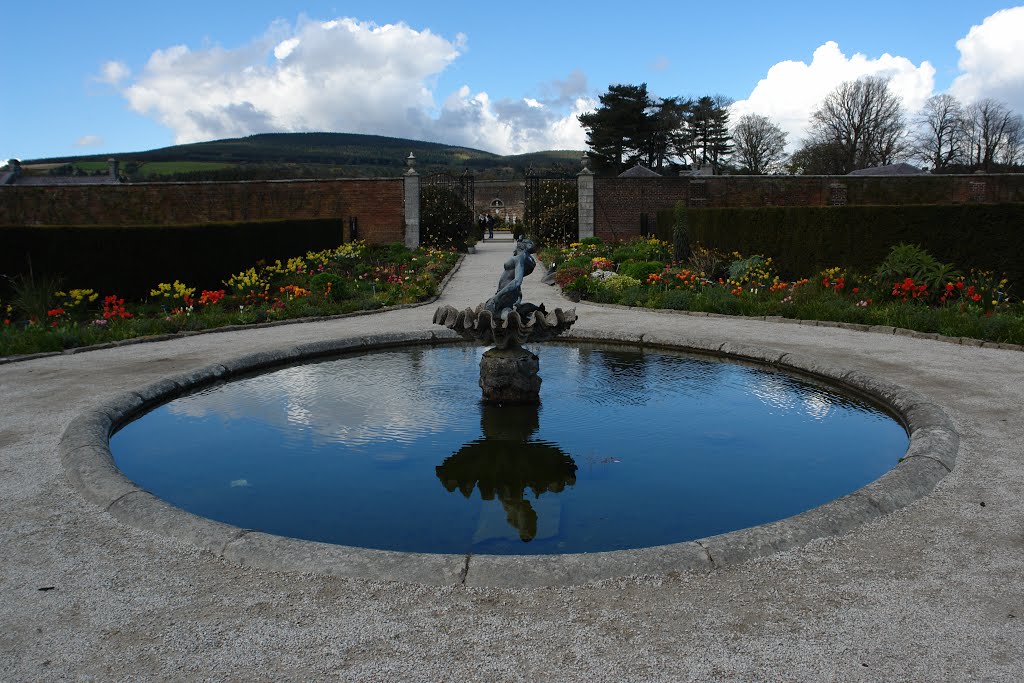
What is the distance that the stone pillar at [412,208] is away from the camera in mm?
23906

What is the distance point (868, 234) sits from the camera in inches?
553

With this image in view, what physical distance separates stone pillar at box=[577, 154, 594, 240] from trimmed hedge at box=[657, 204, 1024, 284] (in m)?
6.80

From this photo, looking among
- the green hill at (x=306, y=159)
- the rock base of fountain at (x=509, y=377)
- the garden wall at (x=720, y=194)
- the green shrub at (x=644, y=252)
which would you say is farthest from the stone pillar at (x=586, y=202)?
the green hill at (x=306, y=159)

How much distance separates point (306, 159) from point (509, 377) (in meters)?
84.2

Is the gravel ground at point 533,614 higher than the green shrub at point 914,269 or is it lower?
lower

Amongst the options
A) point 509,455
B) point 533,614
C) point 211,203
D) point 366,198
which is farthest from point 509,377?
point 211,203

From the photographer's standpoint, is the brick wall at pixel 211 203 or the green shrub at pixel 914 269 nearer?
the green shrub at pixel 914 269

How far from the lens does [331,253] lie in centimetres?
1966

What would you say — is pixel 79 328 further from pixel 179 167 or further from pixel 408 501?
pixel 179 167

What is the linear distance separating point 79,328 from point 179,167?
66019 mm

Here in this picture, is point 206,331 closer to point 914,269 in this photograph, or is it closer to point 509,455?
point 509,455

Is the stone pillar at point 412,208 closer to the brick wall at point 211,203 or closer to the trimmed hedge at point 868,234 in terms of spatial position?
the brick wall at point 211,203

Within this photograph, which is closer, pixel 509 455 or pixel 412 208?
pixel 509 455

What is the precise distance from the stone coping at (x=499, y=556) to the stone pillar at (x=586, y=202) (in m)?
18.9
